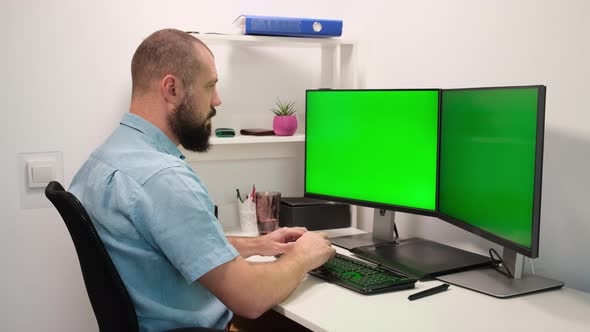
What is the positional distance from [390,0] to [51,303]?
1.63 m

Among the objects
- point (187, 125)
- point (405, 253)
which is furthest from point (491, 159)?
point (187, 125)

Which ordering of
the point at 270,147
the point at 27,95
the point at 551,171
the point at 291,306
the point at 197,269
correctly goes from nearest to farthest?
1. the point at 197,269
2. the point at 291,306
3. the point at 551,171
4. the point at 27,95
5. the point at 270,147

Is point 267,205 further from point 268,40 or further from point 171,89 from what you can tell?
point 171,89

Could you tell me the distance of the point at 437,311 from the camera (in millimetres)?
1397

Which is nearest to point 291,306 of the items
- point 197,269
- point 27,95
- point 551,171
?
point 197,269

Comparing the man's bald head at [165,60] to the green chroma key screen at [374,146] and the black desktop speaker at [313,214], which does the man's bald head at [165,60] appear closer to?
the green chroma key screen at [374,146]

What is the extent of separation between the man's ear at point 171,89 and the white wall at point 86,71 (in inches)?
29.6

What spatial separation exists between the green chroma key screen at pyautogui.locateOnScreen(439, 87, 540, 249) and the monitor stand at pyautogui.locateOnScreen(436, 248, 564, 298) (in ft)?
0.37

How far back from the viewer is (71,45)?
2.08m

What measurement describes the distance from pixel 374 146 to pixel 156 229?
34.9 inches

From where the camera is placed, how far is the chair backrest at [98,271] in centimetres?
121

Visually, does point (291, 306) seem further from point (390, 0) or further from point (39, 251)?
point (390, 0)

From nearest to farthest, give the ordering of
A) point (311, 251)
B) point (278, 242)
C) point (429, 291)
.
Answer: point (429, 291) < point (311, 251) < point (278, 242)

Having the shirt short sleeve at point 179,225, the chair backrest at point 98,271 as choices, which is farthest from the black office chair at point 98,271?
the shirt short sleeve at point 179,225
